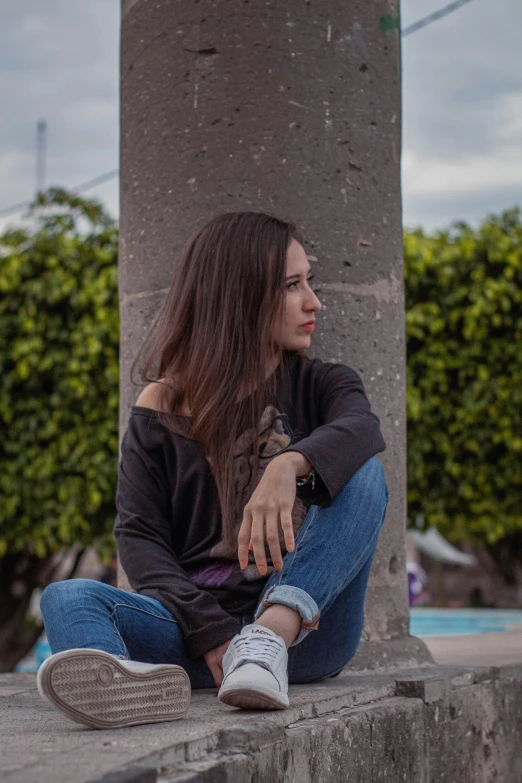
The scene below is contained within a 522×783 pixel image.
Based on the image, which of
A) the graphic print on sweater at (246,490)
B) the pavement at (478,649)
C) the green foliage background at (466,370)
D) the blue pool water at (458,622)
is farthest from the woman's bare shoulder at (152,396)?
the blue pool water at (458,622)

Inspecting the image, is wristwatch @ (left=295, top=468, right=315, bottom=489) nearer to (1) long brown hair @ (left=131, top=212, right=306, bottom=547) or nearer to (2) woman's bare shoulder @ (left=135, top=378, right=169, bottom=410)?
(1) long brown hair @ (left=131, top=212, right=306, bottom=547)

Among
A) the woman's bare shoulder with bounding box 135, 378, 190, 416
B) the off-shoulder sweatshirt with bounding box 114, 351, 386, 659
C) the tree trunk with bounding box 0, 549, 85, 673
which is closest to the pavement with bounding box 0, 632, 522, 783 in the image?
the off-shoulder sweatshirt with bounding box 114, 351, 386, 659

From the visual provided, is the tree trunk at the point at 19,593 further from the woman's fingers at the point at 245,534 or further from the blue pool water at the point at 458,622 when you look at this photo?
the woman's fingers at the point at 245,534

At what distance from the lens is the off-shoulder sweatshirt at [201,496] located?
2.19 m

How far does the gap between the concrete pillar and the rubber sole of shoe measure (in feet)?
3.09

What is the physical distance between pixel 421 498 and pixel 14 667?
360 centimetres

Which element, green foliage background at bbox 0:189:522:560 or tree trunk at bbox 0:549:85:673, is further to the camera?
tree trunk at bbox 0:549:85:673

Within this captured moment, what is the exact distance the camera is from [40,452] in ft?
20.5

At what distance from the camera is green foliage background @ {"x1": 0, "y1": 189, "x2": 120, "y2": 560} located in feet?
19.9

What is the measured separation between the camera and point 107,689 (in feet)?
5.68

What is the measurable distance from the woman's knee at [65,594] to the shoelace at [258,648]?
13.5 inches

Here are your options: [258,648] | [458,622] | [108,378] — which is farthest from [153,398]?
[458,622]

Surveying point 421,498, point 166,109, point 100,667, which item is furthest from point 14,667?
Result: point 100,667

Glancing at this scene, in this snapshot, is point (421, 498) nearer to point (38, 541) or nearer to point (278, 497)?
point (38, 541)
